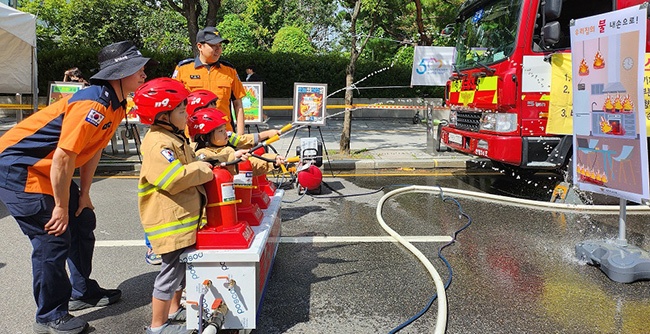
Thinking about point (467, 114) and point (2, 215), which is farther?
point (467, 114)

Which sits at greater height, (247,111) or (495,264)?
(247,111)

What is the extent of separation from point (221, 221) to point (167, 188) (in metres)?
0.39

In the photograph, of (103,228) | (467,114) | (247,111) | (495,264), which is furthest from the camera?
(247,111)

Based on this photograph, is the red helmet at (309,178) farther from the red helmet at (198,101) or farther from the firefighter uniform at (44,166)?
the firefighter uniform at (44,166)

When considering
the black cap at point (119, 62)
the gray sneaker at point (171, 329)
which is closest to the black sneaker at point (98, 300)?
the gray sneaker at point (171, 329)

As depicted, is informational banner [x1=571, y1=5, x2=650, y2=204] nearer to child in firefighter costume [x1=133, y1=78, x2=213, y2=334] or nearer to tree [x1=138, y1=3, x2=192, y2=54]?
child in firefighter costume [x1=133, y1=78, x2=213, y2=334]

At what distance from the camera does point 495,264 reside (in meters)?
4.16

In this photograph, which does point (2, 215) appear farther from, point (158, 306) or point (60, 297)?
point (158, 306)

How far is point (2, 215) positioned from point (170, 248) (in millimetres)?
4122

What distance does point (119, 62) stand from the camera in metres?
2.90

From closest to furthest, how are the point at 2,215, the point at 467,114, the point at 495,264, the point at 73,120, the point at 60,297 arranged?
the point at 73,120
the point at 60,297
the point at 495,264
the point at 2,215
the point at 467,114

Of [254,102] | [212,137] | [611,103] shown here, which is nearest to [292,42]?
[254,102]

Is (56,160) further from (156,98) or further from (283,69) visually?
(283,69)

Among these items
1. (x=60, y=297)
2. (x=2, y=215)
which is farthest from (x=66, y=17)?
(x=60, y=297)
